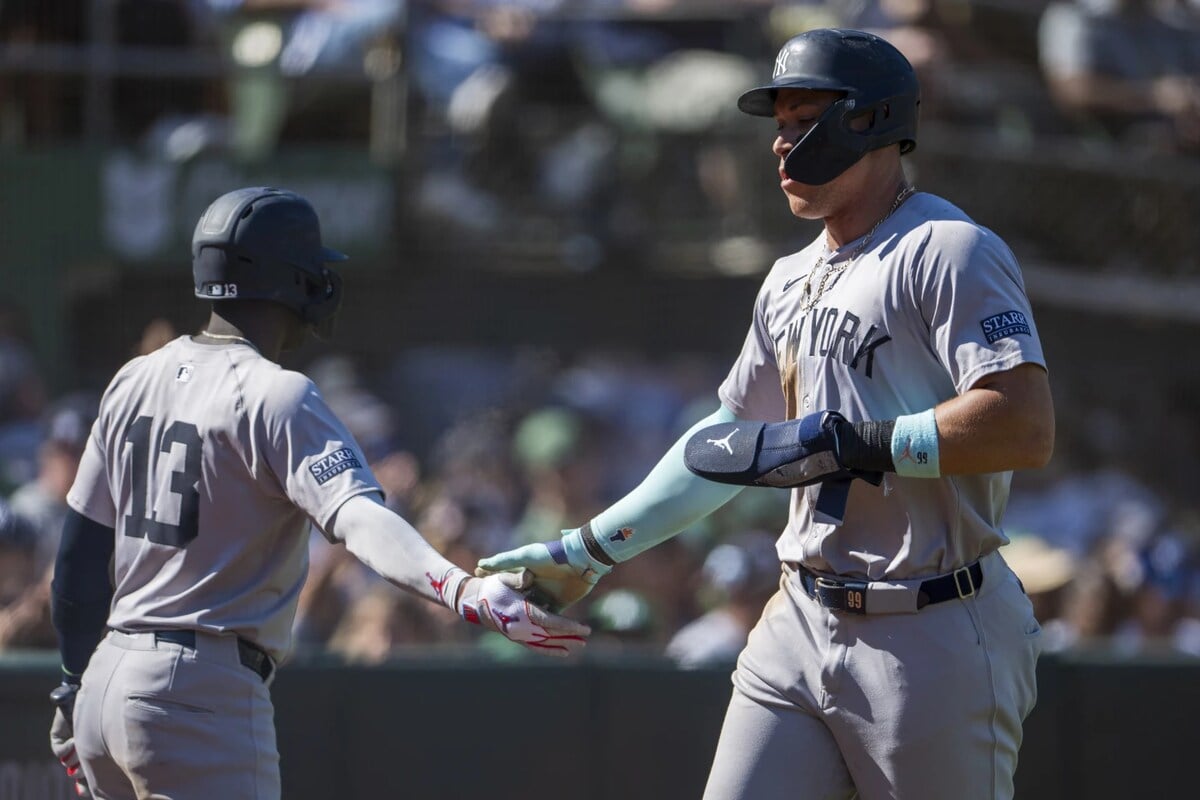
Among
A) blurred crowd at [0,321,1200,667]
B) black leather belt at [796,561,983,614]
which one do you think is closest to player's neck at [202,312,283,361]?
black leather belt at [796,561,983,614]

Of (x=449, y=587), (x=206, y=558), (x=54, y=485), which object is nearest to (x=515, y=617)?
(x=449, y=587)

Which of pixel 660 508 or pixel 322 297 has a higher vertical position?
pixel 322 297

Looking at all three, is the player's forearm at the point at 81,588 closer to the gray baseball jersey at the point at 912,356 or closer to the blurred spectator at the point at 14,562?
the gray baseball jersey at the point at 912,356

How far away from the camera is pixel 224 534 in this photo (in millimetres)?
3645

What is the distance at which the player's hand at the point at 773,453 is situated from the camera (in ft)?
10.9

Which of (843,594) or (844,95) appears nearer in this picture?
(843,594)

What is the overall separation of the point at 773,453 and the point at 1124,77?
745 cm

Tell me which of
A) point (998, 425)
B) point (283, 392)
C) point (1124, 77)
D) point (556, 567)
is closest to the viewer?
point (998, 425)

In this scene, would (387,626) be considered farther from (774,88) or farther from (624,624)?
(774,88)

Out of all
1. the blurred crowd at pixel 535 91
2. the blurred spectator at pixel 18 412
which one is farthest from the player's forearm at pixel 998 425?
→ the blurred crowd at pixel 535 91

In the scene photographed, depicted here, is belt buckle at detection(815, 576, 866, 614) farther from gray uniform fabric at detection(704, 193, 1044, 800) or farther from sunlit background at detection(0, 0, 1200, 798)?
sunlit background at detection(0, 0, 1200, 798)

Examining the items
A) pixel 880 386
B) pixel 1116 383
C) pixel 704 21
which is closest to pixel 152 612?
pixel 880 386

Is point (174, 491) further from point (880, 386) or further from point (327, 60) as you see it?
point (327, 60)

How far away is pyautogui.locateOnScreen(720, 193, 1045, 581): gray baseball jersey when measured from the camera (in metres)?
3.24
